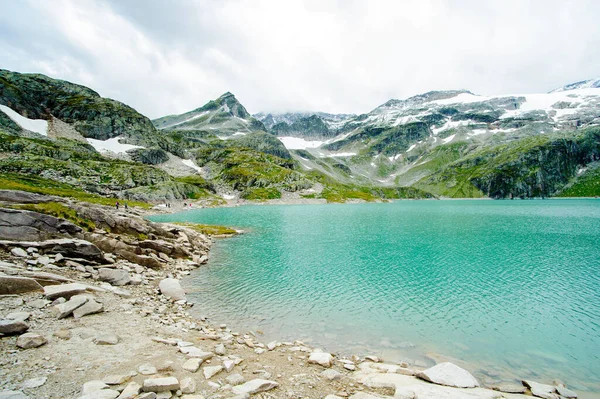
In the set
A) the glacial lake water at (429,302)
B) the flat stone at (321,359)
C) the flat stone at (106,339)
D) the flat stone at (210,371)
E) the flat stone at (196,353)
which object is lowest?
the glacial lake water at (429,302)

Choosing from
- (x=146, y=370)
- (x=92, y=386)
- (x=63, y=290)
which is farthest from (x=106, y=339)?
(x=63, y=290)

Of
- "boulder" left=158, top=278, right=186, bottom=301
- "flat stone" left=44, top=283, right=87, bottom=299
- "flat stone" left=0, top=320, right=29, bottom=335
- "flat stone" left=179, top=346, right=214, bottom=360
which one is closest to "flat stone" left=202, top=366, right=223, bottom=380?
"flat stone" left=179, top=346, right=214, bottom=360

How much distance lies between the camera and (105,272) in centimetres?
2416

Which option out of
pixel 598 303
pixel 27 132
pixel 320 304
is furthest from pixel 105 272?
pixel 27 132

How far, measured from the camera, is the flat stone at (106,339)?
1326cm

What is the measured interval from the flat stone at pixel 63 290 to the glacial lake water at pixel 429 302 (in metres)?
7.84

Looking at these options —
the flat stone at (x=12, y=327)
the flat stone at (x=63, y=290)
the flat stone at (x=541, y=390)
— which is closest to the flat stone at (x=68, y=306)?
the flat stone at (x=63, y=290)

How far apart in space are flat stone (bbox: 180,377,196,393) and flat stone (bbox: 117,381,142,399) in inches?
53.8

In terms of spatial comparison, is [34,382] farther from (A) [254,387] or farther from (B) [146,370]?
(A) [254,387]

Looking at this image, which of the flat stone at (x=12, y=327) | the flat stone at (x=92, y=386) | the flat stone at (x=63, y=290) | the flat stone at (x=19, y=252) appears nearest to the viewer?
the flat stone at (x=92, y=386)

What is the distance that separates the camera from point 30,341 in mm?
11445

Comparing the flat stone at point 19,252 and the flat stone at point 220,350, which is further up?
the flat stone at point 19,252

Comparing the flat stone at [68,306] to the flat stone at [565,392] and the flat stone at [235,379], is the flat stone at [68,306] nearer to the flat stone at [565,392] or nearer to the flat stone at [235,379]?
the flat stone at [235,379]

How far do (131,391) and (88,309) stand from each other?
937cm
